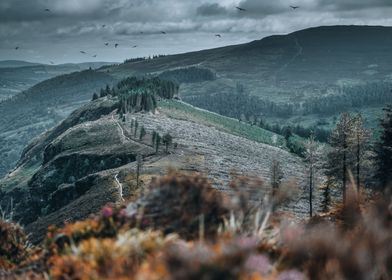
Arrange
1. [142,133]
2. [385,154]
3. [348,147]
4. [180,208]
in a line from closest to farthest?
1. [180,208]
2. [385,154]
3. [348,147]
4. [142,133]

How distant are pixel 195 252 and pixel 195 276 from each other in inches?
25.0

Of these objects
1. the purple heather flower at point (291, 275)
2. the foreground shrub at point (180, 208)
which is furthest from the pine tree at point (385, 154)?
the purple heather flower at point (291, 275)

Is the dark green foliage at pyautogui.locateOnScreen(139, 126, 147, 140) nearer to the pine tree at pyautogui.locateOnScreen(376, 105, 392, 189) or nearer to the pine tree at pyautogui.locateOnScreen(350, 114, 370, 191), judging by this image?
the pine tree at pyautogui.locateOnScreen(350, 114, 370, 191)

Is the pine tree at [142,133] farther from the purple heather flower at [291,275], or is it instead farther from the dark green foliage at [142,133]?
the purple heather flower at [291,275]

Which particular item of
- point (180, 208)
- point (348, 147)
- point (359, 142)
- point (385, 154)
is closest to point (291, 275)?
point (180, 208)

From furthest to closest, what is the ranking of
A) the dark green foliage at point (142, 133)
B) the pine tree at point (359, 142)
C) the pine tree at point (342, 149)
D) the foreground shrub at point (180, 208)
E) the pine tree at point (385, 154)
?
the dark green foliage at point (142, 133)
the pine tree at point (359, 142)
the pine tree at point (342, 149)
the pine tree at point (385, 154)
the foreground shrub at point (180, 208)

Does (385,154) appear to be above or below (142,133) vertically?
above

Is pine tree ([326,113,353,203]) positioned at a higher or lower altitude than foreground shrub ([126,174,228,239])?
lower

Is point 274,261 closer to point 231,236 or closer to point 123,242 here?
point 231,236

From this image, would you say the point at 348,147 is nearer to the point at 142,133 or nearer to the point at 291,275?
the point at 291,275

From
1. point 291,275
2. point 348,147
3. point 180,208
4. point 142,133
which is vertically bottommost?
point 142,133

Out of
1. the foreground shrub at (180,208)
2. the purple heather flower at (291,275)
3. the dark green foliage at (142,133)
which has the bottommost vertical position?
the dark green foliage at (142,133)

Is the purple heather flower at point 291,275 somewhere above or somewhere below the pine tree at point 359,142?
above

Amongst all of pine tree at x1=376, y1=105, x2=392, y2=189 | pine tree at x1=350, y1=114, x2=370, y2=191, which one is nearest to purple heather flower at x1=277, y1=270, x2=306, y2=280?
pine tree at x1=376, y1=105, x2=392, y2=189
